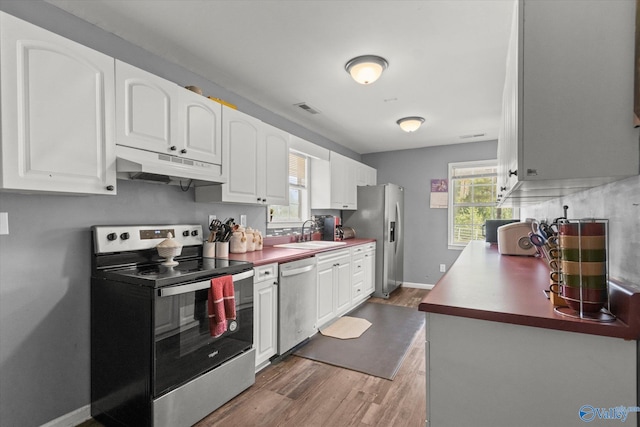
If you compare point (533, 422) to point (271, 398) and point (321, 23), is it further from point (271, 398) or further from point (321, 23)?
point (321, 23)

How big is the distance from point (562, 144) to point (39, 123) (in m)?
2.22

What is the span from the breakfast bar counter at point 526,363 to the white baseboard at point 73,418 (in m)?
2.08

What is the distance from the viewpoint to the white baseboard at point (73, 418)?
180cm

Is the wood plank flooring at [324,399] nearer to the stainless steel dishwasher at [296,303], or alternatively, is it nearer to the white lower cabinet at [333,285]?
the stainless steel dishwasher at [296,303]

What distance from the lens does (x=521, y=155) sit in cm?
106

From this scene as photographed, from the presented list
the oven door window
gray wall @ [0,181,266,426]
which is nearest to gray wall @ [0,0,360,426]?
gray wall @ [0,181,266,426]

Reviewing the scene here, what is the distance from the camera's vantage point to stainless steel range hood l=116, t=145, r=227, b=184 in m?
1.82

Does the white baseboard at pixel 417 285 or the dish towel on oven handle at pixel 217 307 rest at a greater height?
the dish towel on oven handle at pixel 217 307

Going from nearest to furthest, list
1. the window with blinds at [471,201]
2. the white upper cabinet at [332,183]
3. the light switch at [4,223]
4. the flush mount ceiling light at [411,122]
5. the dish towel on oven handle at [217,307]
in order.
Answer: the light switch at [4,223] → the dish towel on oven handle at [217,307] → the flush mount ceiling light at [411,122] → the white upper cabinet at [332,183] → the window with blinds at [471,201]

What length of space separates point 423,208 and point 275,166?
329cm

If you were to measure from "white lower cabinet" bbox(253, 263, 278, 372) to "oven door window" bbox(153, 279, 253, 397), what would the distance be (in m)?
0.22

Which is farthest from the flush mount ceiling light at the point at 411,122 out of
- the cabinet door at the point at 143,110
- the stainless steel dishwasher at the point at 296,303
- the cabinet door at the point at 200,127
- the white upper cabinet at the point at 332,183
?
the cabinet door at the point at 143,110

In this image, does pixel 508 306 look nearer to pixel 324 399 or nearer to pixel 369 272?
pixel 324 399

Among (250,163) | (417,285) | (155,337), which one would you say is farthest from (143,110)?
(417,285)
